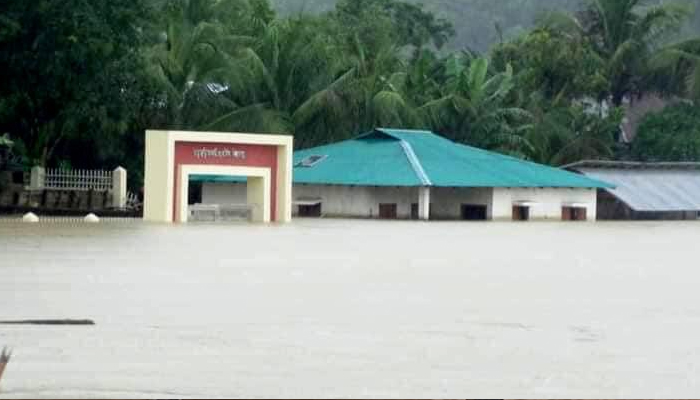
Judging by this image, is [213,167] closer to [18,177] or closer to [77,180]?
[77,180]

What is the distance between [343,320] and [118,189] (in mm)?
30840

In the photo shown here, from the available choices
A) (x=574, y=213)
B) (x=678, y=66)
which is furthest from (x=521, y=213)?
(x=678, y=66)

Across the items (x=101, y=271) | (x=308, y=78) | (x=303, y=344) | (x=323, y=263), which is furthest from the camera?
(x=308, y=78)

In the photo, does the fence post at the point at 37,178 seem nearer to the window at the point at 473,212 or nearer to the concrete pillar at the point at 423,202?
the concrete pillar at the point at 423,202

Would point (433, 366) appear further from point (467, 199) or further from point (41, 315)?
point (467, 199)

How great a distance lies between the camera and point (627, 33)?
69.7 m

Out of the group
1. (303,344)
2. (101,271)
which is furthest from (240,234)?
(303,344)

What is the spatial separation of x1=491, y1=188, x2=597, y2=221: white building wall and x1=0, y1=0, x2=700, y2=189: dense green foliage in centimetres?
492

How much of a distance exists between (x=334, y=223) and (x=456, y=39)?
8107 cm

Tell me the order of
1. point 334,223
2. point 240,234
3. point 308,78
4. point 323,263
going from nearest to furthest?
point 323,263, point 240,234, point 334,223, point 308,78

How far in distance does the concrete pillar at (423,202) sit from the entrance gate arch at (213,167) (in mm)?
7640

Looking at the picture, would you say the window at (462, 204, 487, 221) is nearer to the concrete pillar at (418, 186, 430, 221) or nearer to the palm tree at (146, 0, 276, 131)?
the concrete pillar at (418, 186, 430, 221)

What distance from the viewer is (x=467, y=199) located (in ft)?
180

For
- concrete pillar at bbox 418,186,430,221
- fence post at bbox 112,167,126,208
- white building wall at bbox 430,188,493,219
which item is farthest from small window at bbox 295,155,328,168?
fence post at bbox 112,167,126,208
